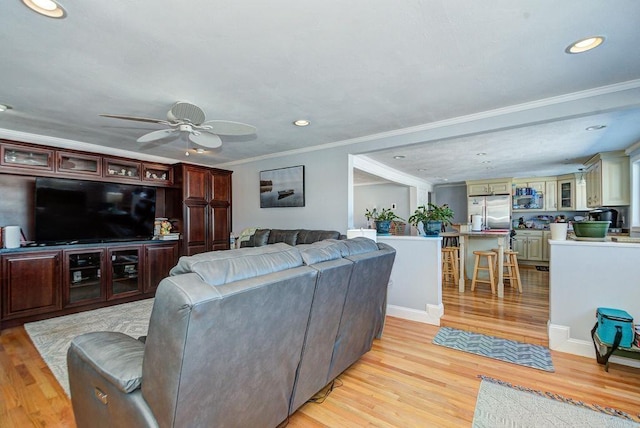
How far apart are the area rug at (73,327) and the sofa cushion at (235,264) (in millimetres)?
1954

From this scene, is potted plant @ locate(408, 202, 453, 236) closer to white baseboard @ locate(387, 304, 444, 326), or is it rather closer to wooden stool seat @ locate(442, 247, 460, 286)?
white baseboard @ locate(387, 304, 444, 326)

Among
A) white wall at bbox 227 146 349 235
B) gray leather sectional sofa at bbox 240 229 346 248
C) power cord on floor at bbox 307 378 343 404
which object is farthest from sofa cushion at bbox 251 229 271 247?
power cord on floor at bbox 307 378 343 404

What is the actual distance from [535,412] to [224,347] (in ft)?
6.84

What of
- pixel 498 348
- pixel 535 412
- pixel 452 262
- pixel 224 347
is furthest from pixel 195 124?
pixel 452 262

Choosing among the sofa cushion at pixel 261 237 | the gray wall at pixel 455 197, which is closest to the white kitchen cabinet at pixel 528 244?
the gray wall at pixel 455 197

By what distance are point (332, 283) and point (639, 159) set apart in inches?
201

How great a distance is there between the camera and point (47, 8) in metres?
1.50

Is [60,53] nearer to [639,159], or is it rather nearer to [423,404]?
[423,404]

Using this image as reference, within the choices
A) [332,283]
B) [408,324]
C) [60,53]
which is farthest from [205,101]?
[408,324]

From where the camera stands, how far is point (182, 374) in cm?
103

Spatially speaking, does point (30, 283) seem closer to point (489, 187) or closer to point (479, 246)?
point (479, 246)

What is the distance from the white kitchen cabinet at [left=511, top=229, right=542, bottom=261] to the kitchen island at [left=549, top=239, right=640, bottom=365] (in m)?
5.49

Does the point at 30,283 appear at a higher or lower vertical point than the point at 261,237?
lower

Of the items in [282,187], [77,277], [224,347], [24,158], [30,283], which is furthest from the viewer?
[282,187]
